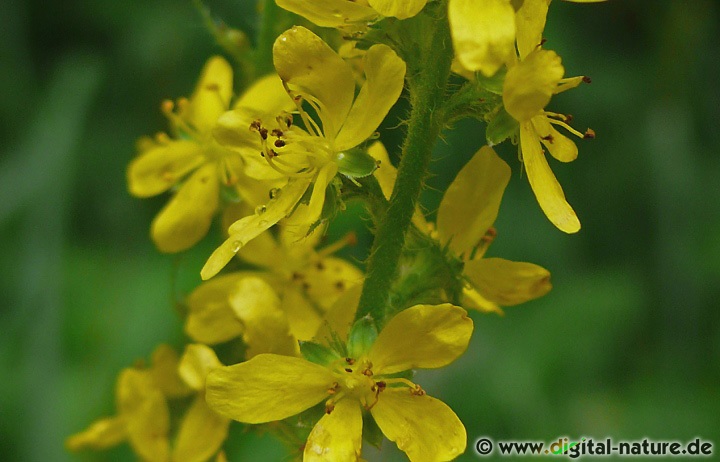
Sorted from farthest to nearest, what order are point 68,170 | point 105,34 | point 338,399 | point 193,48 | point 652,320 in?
point 105,34
point 193,48
point 652,320
point 68,170
point 338,399

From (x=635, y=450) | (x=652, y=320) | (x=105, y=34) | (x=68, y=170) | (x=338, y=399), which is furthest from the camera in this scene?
(x=105, y=34)

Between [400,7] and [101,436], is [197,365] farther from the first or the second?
[400,7]

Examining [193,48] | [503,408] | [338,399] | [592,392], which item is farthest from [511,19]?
[193,48]

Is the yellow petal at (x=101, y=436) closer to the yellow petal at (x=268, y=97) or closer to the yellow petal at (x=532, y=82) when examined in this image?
the yellow petal at (x=268, y=97)

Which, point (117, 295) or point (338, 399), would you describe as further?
point (117, 295)

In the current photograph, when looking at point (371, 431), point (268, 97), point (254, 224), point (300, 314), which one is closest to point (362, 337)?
point (371, 431)

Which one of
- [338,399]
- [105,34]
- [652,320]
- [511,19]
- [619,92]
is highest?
[511,19]

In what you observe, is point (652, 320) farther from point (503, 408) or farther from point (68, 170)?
point (68, 170)

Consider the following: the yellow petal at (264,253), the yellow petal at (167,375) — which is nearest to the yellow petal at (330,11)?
the yellow petal at (264,253)
